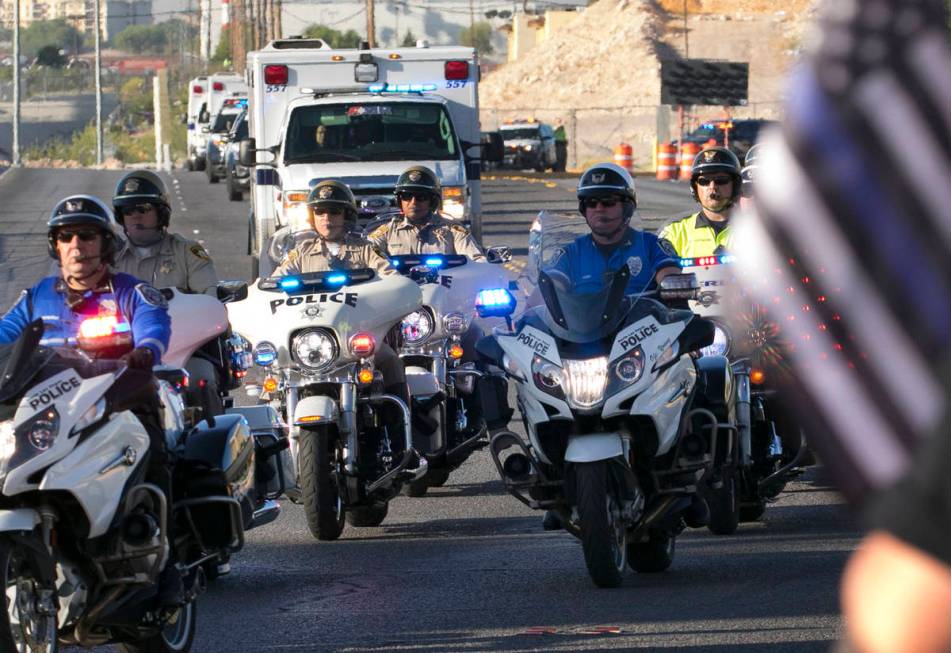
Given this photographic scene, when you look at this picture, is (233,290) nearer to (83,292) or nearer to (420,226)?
(83,292)

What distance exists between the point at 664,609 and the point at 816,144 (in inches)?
231

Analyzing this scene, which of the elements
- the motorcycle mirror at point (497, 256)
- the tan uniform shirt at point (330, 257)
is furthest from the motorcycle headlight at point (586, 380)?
the motorcycle mirror at point (497, 256)

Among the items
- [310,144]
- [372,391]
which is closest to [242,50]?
[310,144]

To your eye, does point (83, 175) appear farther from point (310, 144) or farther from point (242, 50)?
point (242, 50)

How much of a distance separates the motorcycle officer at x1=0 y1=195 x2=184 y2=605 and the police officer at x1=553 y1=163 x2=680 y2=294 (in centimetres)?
244

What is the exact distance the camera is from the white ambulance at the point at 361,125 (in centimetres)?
1950

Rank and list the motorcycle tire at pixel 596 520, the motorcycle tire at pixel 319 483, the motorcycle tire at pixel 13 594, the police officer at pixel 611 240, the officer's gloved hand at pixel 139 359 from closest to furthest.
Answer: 1. the motorcycle tire at pixel 13 594
2. the officer's gloved hand at pixel 139 359
3. the motorcycle tire at pixel 596 520
4. the police officer at pixel 611 240
5. the motorcycle tire at pixel 319 483

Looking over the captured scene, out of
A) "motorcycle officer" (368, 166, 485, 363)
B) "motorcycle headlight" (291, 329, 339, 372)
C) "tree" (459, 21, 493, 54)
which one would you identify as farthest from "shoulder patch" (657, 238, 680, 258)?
"tree" (459, 21, 493, 54)

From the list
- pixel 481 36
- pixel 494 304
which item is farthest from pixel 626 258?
pixel 481 36

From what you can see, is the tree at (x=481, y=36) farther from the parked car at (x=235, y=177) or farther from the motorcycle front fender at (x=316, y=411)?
the motorcycle front fender at (x=316, y=411)

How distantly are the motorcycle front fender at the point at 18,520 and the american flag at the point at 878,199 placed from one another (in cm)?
414

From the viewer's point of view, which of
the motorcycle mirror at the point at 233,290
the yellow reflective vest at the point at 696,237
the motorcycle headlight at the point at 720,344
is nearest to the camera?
the motorcycle mirror at the point at 233,290

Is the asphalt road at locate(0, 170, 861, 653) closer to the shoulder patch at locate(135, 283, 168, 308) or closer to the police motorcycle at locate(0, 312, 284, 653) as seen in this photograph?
the police motorcycle at locate(0, 312, 284, 653)

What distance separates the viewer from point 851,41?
5.31ft
